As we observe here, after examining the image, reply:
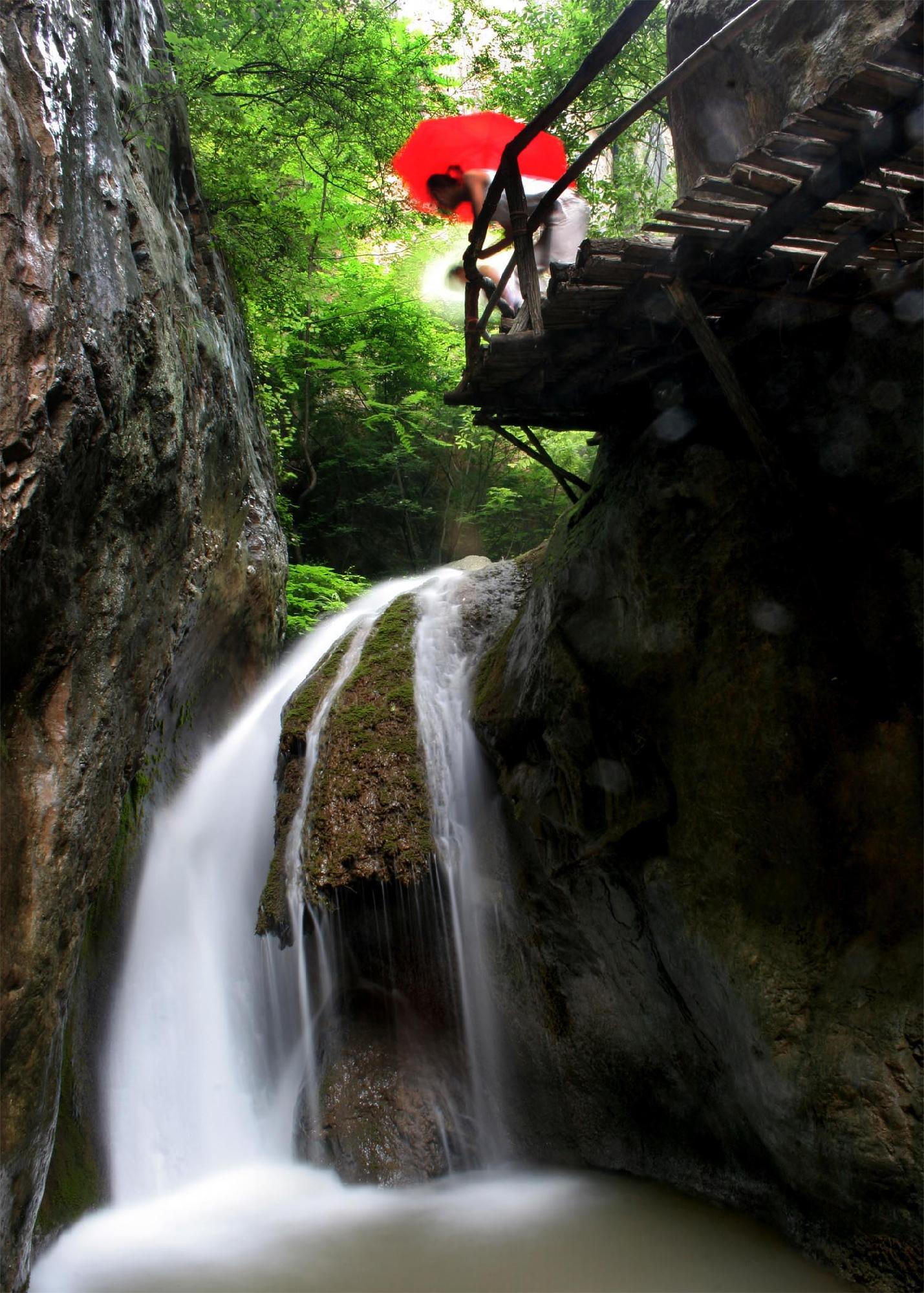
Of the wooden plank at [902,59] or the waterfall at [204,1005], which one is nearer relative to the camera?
the wooden plank at [902,59]

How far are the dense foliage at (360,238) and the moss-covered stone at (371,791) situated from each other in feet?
12.6

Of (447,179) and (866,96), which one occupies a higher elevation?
(447,179)

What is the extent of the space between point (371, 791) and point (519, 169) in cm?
481

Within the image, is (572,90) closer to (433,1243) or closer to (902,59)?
(902,59)

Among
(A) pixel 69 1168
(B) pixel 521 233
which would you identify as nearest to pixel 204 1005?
(A) pixel 69 1168

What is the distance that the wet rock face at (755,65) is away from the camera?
5316 mm

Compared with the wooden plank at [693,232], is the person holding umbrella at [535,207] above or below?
above

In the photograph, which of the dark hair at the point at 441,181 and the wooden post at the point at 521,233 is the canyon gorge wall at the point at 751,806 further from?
the dark hair at the point at 441,181

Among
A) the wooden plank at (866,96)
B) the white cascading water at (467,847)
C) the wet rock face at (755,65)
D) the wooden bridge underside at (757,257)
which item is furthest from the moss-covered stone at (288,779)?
the wooden plank at (866,96)

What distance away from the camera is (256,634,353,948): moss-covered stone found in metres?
6.51

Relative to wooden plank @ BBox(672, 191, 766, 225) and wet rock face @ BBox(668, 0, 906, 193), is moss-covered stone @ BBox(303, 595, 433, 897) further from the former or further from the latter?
wet rock face @ BBox(668, 0, 906, 193)

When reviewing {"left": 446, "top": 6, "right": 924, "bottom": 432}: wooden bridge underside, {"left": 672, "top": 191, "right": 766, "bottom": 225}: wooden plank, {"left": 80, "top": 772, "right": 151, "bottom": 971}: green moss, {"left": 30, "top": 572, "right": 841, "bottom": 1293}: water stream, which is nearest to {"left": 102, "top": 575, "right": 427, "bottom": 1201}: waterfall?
{"left": 30, "top": 572, "right": 841, "bottom": 1293}: water stream

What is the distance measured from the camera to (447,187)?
22.3ft

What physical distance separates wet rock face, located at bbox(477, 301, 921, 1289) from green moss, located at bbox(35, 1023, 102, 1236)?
3.02m
